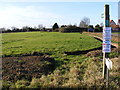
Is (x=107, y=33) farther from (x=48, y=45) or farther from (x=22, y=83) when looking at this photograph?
(x=48, y=45)

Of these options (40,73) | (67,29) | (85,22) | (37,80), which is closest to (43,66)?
(40,73)

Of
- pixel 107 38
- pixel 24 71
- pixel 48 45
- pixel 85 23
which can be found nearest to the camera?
pixel 107 38

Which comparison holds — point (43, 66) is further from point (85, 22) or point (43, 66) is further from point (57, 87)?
point (85, 22)

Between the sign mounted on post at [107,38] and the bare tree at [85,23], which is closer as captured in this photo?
the sign mounted on post at [107,38]

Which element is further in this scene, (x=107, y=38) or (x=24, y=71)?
(x=24, y=71)

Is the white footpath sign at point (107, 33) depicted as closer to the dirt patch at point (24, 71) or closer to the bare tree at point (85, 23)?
the dirt patch at point (24, 71)

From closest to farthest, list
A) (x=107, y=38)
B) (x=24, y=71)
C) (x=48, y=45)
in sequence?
(x=107, y=38), (x=24, y=71), (x=48, y=45)

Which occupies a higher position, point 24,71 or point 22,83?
point 24,71

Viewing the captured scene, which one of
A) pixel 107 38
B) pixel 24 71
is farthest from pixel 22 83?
pixel 107 38

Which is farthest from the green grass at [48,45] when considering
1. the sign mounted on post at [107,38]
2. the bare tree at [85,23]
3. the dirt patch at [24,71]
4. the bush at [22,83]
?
the bare tree at [85,23]

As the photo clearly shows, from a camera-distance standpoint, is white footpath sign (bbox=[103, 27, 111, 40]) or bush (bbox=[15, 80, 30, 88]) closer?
bush (bbox=[15, 80, 30, 88])

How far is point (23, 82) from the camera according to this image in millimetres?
4402

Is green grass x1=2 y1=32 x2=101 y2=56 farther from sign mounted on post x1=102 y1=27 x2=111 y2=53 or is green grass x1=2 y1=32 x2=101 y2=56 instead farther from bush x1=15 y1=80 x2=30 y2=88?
sign mounted on post x1=102 y1=27 x2=111 y2=53

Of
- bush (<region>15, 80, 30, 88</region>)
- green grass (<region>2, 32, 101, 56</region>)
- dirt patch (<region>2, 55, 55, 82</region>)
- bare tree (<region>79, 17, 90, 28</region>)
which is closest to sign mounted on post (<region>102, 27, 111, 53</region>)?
dirt patch (<region>2, 55, 55, 82</region>)
